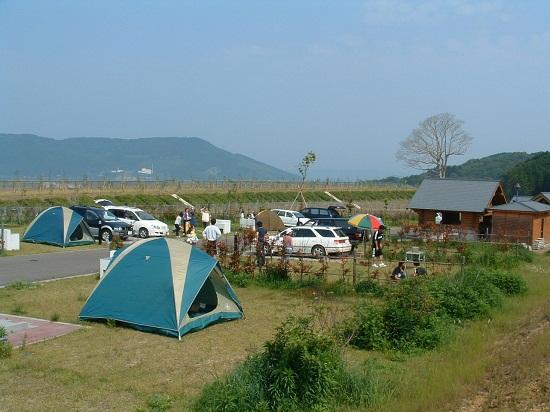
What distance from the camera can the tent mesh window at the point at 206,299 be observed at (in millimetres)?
12984

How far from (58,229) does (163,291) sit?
15.0 meters

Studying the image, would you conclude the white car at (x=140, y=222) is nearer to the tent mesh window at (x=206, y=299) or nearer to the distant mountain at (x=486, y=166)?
the tent mesh window at (x=206, y=299)

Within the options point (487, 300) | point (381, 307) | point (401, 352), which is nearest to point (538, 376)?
point (401, 352)

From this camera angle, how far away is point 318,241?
83.5ft

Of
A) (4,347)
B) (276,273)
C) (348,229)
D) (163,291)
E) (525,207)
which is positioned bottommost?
(4,347)

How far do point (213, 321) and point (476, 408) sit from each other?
6.30m

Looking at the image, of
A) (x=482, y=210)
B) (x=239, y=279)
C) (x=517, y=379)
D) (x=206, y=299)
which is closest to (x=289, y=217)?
(x=482, y=210)

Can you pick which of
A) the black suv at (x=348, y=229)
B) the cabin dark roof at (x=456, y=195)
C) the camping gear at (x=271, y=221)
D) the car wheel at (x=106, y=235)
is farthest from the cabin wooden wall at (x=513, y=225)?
the car wheel at (x=106, y=235)

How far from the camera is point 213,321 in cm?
1291

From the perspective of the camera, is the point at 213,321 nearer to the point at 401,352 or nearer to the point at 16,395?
the point at 401,352

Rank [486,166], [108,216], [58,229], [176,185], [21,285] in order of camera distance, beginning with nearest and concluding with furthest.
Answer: [21,285]
[58,229]
[108,216]
[176,185]
[486,166]

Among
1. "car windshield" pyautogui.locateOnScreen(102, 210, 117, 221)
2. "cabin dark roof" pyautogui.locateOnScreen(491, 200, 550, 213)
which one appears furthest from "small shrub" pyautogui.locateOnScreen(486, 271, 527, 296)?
"car windshield" pyautogui.locateOnScreen(102, 210, 117, 221)

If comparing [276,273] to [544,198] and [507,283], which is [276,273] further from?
[544,198]

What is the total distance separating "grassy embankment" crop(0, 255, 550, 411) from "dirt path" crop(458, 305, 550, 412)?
0.11 ft
